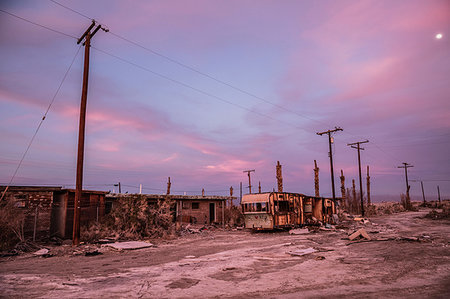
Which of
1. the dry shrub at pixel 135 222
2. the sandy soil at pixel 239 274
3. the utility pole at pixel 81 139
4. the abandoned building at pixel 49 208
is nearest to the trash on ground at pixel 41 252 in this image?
the sandy soil at pixel 239 274

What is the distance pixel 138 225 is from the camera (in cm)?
1798

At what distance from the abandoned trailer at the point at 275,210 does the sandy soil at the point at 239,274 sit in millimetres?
8662

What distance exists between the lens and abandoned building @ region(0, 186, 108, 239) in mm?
16812

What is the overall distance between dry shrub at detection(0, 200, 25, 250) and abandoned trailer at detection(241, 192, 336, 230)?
14.0 m

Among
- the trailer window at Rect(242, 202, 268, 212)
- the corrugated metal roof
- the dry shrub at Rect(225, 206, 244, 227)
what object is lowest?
the dry shrub at Rect(225, 206, 244, 227)

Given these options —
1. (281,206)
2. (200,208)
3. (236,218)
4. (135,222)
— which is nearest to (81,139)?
(135,222)

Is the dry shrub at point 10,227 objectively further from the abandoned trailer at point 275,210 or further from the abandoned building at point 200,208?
the abandoned building at point 200,208

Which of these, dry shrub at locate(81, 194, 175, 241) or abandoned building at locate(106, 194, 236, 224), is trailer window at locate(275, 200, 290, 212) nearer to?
dry shrub at locate(81, 194, 175, 241)

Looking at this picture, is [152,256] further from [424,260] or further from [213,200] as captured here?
[213,200]

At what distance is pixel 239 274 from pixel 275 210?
43.5 feet

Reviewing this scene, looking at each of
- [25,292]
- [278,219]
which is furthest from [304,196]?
[25,292]

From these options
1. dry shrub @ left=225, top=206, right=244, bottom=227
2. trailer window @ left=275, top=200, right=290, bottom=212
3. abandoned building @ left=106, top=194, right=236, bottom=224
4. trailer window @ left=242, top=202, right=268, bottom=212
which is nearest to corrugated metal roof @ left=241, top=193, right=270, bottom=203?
trailer window @ left=242, top=202, right=268, bottom=212

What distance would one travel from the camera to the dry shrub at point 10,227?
13.6 m

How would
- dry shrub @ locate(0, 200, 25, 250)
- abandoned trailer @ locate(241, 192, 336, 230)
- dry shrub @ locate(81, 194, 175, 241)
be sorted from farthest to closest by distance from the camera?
abandoned trailer @ locate(241, 192, 336, 230)
dry shrub @ locate(81, 194, 175, 241)
dry shrub @ locate(0, 200, 25, 250)
